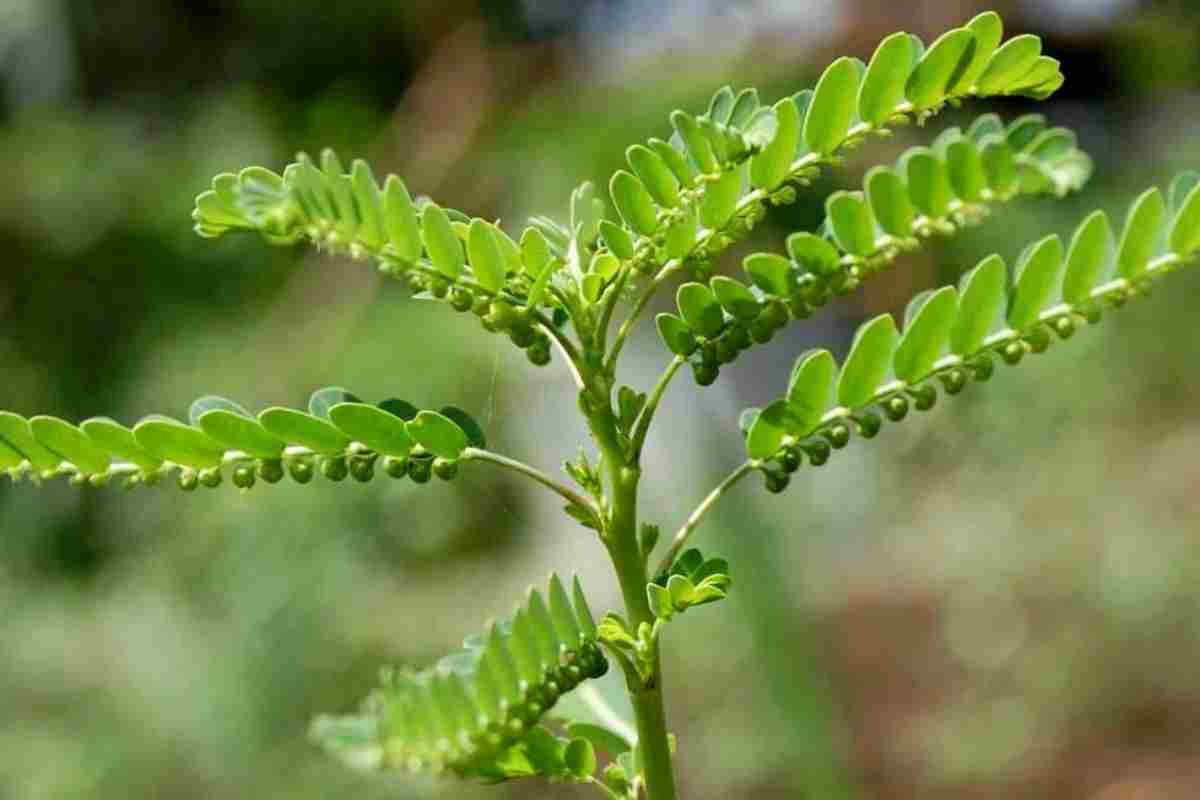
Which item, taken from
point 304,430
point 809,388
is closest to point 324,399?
point 304,430

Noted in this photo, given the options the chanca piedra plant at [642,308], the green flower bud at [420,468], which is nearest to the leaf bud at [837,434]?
the chanca piedra plant at [642,308]

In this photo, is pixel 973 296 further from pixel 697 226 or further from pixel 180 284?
pixel 180 284

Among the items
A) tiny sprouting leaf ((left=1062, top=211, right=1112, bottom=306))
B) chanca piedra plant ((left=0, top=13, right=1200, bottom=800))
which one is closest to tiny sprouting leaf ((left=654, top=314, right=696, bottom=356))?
chanca piedra plant ((left=0, top=13, right=1200, bottom=800))

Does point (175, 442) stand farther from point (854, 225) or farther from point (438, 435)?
point (854, 225)

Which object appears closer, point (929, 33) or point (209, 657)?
point (209, 657)

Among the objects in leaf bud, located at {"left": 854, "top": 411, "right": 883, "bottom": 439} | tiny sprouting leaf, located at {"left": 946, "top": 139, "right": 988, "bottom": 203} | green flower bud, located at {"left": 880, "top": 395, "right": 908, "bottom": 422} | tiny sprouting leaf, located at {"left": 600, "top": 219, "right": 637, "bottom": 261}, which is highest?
tiny sprouting leaf, located at {"left": 600, "top": 219, "right": 637, "bottom": 261}

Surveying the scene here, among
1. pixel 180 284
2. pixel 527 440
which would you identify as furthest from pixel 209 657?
pixel 180 284

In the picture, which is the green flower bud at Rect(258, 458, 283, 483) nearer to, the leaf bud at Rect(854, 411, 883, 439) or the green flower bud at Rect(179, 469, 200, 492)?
the green flower bud at Rect(179, 469, 200, 492)
